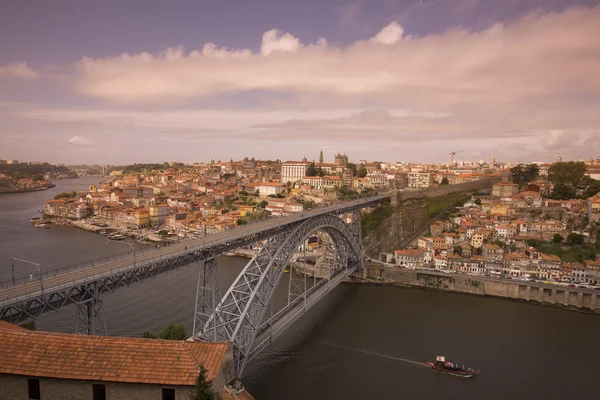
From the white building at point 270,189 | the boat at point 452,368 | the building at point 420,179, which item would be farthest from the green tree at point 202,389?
the building at point 420,179

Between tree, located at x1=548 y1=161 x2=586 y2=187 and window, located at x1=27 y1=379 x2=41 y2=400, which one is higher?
tree, located at x1=548 y1=161 x2=586 y2=187

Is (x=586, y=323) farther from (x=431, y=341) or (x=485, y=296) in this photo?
(x=431, y=341)

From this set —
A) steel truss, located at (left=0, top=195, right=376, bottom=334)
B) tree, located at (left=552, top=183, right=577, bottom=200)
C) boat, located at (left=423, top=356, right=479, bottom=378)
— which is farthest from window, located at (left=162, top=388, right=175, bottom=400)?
tree, located at (left=552, top=183, right=577, bottom=200)

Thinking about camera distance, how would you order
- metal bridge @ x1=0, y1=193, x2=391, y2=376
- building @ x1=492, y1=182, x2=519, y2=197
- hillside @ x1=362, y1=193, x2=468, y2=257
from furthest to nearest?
building @ x1=492, y1=182, x2=519, y2=197 → hillside @ x1=362, y1=193, x2=468, y2=257 → metal bridge @ x1=0, y1=193, x2=391, y2=376

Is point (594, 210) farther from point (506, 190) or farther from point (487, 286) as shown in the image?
point (487, 286)

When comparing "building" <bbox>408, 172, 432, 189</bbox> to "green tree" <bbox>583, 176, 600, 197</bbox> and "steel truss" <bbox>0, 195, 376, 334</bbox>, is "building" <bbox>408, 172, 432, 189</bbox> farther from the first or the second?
"steel truss" <bbox>0, 195, 376, 334</bbox>

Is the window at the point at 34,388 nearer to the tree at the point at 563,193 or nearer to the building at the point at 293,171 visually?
the tree at the point at 563,193
